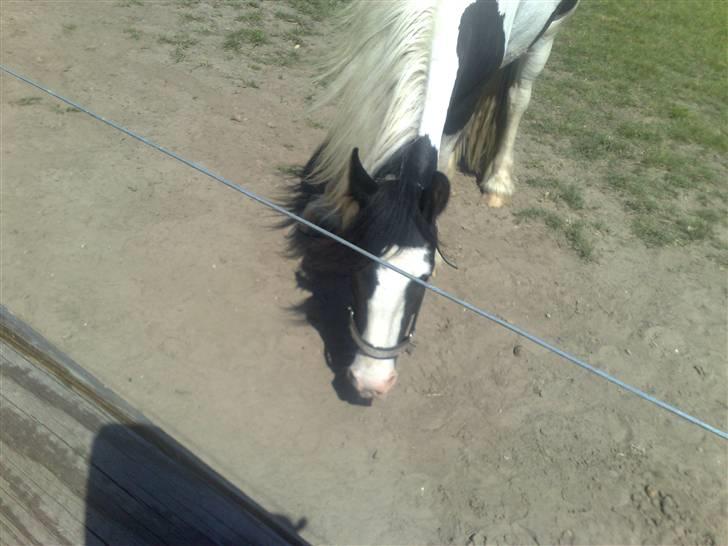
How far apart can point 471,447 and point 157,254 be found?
2324 millimetres

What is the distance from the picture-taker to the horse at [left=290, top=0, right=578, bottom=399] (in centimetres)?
254

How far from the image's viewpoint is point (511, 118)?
4906 millimetres

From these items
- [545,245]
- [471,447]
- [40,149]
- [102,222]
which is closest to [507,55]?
[545,245]

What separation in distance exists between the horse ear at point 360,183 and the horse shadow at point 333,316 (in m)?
0.78

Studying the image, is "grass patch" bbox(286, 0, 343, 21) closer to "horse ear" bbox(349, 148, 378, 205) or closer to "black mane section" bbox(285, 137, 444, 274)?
"black mane section" bbox(285, 137, 444, 274)

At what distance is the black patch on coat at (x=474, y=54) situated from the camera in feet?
10.2

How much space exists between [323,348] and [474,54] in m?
1.90

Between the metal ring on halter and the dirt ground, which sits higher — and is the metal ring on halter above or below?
above

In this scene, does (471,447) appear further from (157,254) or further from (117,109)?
(117,109)

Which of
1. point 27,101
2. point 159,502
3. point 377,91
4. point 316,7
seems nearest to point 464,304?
point 159,502

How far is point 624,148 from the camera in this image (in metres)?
5.57

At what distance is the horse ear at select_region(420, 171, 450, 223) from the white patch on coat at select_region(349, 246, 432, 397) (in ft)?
0.58

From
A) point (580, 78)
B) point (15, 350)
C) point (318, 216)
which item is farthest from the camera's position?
point (580, 78)

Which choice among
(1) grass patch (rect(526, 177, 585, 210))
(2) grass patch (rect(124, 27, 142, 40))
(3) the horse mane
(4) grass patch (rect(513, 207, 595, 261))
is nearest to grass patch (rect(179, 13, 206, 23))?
(2) grass patch (rect(124, 27, 142, 40))
